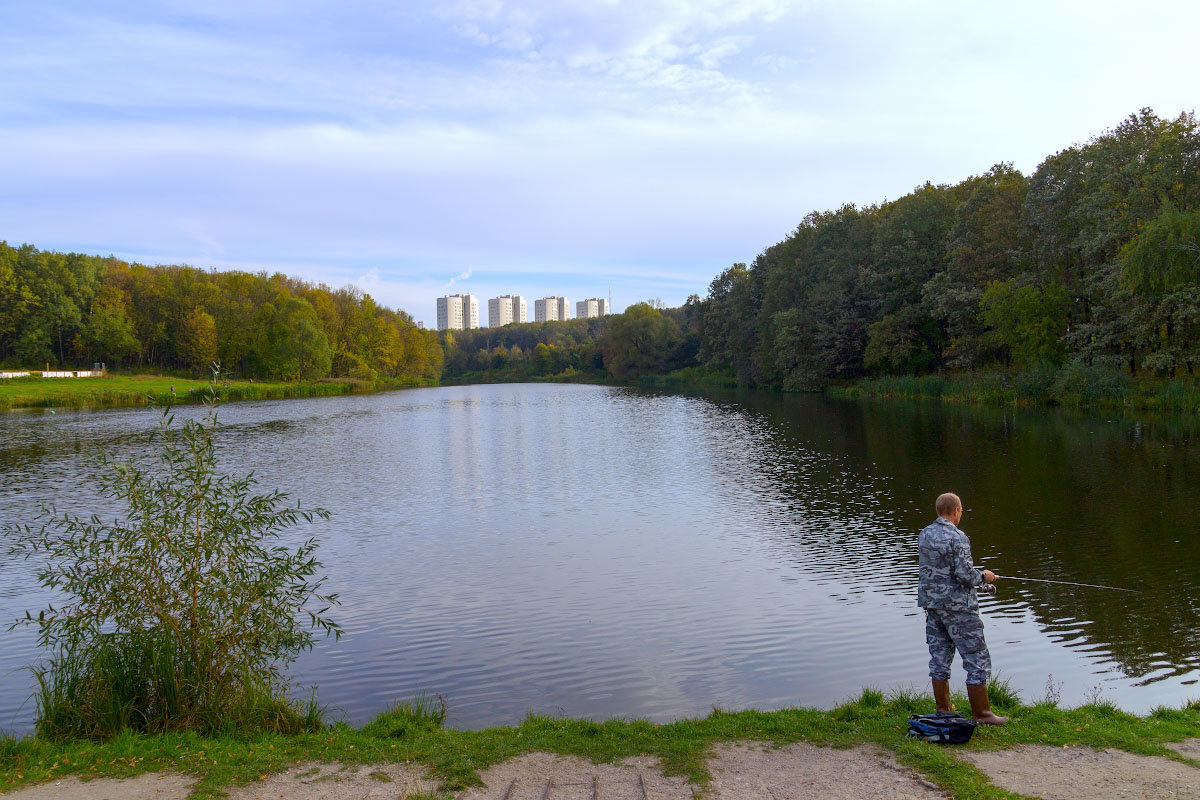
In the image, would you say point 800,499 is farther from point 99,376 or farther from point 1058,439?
point 99,376

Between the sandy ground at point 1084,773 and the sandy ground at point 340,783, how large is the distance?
359 centimetres

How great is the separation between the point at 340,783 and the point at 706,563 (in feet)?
26.5

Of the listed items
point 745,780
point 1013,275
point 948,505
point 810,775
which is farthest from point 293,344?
point 810,775

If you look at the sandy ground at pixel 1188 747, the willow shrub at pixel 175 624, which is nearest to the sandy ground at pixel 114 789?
the willow shrub at pixel 175 624

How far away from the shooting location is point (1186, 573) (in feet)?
34.1

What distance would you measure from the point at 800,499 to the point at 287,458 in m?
17.0

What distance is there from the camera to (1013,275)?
1650 inches

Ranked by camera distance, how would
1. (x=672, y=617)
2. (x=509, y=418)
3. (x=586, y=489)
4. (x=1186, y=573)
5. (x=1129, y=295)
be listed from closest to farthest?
(x=672, y=617) < (x=1186, y=573) < (x=586, y=489) < (x=1129, y=295) < (x=509, y=418)

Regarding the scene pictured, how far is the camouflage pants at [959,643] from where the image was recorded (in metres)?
5.59

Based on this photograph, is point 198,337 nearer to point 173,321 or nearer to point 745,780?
point 173,321

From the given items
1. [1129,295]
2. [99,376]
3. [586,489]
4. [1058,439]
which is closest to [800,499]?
[586,489]

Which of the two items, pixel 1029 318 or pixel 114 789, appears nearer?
pixel 114 789

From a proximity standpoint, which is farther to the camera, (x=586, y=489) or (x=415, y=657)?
(x=586, y=489)

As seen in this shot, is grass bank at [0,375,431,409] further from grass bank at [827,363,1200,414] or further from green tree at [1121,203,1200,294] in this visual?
green tree at [1121,203,1200,294]
